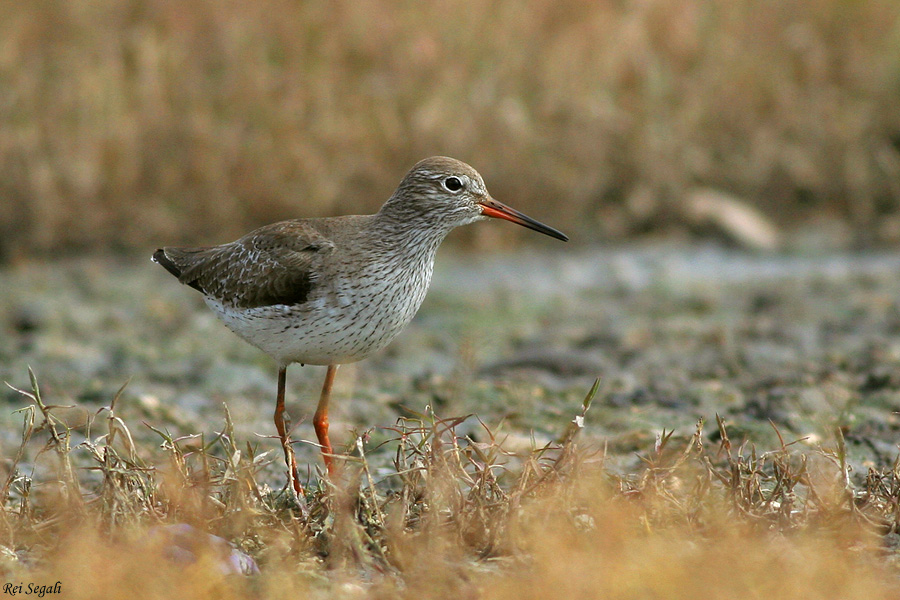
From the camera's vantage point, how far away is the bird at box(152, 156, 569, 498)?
17.0 ft

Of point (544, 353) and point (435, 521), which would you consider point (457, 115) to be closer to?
point (544, 353)

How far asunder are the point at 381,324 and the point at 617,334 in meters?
3.52

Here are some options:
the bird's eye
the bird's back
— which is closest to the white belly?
the bird's back

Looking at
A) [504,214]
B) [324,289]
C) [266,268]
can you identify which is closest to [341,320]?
[324,289]

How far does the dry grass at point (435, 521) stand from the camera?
4.01 m

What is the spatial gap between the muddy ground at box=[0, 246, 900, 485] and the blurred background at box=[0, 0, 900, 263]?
46cm

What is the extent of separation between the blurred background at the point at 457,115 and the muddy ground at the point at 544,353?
463 millimetres

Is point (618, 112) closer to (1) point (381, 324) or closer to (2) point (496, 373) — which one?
(2) point (496, 373)

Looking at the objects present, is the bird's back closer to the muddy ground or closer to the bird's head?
the bird's head

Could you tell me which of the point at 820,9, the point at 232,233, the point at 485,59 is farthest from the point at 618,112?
the point at 232,233

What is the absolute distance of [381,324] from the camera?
520cm

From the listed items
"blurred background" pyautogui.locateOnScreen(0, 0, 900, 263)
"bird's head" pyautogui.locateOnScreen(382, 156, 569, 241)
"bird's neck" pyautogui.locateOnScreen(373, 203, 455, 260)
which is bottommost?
"blurred background" pyautogui.locateOnScreen(0, 0, 900, 263)

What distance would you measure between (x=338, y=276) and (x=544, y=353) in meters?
2.69

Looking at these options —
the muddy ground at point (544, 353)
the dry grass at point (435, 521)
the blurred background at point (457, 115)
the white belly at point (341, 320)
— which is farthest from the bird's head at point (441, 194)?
the blurred background at point (457, 115)
